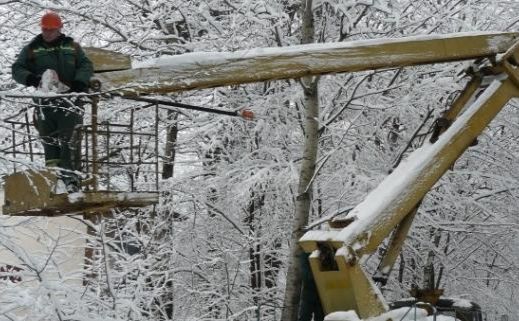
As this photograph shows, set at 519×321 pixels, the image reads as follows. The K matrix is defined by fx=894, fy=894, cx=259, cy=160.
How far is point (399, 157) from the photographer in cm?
1217

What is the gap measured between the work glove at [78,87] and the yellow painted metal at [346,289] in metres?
2.17

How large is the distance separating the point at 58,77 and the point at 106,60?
1.29ft

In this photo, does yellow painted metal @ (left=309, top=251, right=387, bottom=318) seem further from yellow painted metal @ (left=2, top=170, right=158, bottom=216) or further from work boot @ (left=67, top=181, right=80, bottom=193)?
work boot @ (left=67, top=181, right=80, bottom=193)

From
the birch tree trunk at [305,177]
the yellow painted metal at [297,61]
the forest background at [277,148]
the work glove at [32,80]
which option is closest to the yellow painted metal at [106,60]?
the yellow painted metal at [297,61]

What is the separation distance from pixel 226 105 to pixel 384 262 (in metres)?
5.59

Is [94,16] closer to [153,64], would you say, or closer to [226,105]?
[226,105]

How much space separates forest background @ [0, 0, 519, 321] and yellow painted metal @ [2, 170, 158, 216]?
14.1 ft

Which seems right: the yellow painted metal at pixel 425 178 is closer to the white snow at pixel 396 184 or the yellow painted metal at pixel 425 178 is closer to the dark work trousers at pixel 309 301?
the white snow at pixel 396 184

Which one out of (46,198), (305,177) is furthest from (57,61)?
(305,177)

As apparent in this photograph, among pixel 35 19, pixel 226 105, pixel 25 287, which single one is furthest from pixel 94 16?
pixel 25 287

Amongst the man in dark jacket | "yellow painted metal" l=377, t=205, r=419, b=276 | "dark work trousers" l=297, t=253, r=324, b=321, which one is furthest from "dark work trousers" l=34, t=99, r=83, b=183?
"yellow painted metal" l=377, t=205, r=419, b=276

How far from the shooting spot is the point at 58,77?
19.3 feet

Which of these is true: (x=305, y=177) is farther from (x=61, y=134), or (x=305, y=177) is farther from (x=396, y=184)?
(x=61, y=134)

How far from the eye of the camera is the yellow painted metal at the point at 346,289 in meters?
6.73
